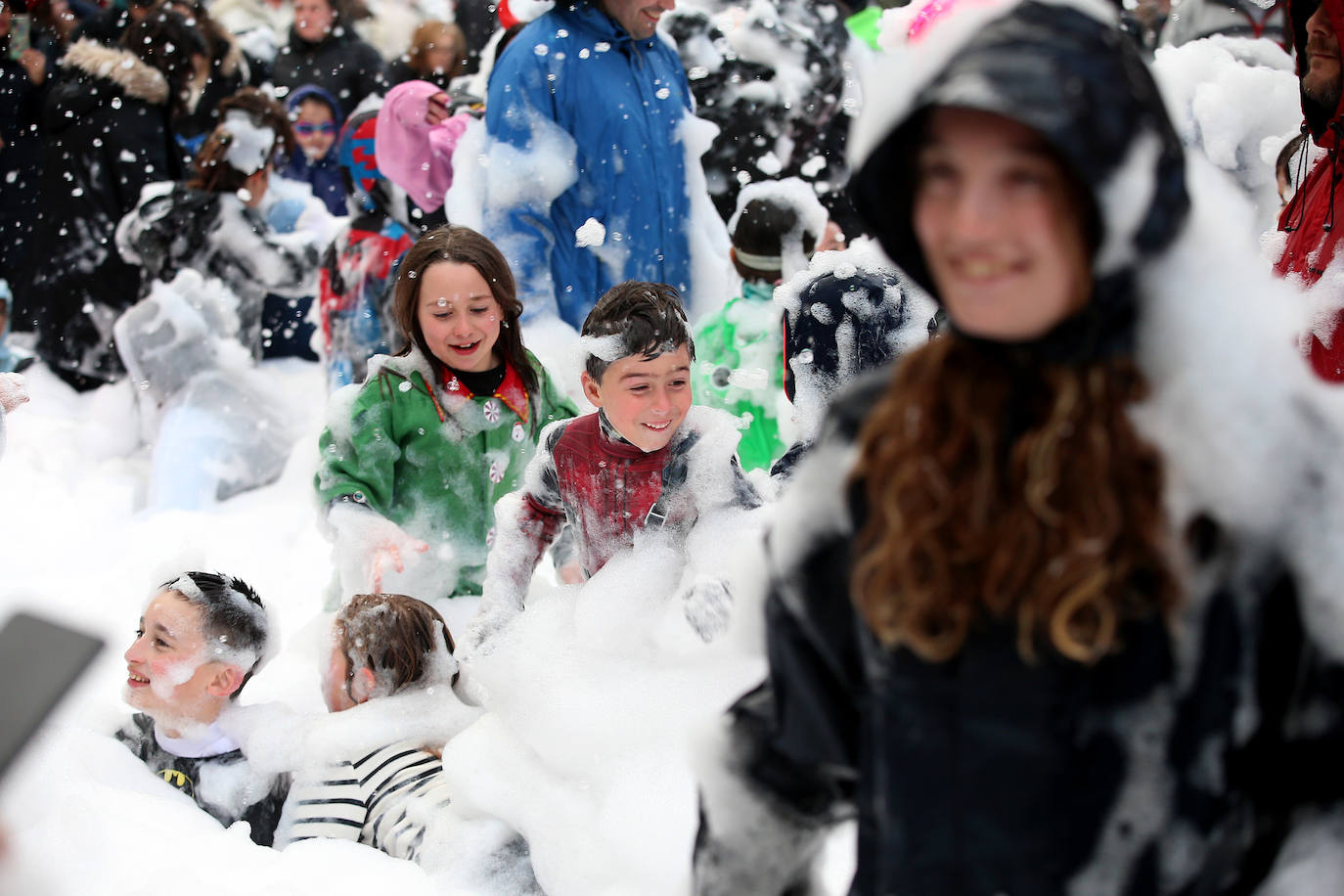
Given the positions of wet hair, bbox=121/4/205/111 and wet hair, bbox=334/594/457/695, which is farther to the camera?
wet hair, bbox=121/4/205/111

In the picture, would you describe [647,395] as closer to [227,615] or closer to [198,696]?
[227,615]

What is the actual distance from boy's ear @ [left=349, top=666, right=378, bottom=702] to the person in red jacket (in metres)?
2.48

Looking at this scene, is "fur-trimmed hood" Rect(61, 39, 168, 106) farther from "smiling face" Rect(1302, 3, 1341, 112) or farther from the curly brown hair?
the curly brown hair

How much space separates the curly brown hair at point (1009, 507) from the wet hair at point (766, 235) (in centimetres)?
274

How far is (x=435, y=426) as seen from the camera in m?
3.43

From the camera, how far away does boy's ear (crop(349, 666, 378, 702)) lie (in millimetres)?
2986

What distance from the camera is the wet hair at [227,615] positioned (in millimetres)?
2920

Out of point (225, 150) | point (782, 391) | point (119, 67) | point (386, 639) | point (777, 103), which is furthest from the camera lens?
point (119, 67)

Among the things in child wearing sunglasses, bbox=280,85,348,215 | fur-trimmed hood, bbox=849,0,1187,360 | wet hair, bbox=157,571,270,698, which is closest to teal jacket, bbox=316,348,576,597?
wet hair, bbox=157,571,270,698

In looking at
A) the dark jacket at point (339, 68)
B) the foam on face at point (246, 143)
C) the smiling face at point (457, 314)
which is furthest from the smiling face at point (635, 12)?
the dark jacket at point (339, 68)

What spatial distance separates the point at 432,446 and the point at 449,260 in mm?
564

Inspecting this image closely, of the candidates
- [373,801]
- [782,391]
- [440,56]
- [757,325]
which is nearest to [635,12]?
[757,325]

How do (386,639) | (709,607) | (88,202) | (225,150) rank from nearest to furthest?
(709,607) < (386,639) < (225,150) < (88,202)

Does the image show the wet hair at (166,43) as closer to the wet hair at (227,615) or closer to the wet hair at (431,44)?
the wet hair at (431,44)
